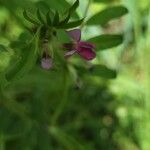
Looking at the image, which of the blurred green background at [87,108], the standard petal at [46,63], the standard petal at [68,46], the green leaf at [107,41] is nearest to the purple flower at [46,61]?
the standard petal at [46,63]

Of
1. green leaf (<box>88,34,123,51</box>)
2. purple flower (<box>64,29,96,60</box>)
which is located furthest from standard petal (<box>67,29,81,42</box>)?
green leaf (<box>88,34,123,51</box>)

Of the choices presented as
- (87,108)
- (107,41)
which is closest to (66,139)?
(87,108)

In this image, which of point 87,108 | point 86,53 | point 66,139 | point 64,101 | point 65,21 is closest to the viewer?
point 65,21

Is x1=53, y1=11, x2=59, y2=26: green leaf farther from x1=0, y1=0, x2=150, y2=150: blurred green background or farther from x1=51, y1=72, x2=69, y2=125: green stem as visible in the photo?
x1=0, y1=0, x2=150, y2=150: blurred green background

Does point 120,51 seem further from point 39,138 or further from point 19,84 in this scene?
point 39,138

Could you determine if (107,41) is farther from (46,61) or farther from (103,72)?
(46,61)

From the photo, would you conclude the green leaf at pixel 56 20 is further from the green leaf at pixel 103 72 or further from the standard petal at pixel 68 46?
the green leaf at pixel 103 72

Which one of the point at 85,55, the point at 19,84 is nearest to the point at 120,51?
the point at 19,84
